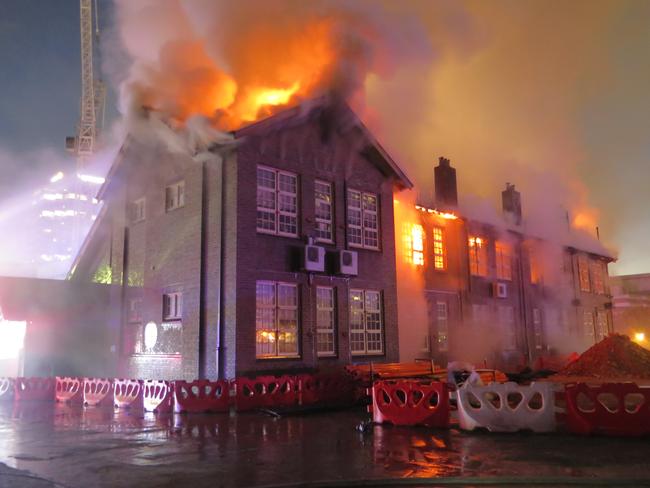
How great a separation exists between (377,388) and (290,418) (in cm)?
239

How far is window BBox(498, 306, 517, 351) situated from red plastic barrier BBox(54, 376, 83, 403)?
19097mm

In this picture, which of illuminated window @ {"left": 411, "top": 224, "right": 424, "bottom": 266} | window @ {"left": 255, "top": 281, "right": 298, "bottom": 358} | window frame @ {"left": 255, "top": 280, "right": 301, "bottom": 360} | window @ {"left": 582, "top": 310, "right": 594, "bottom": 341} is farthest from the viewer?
window @ {"left": 582, "top": 310, "right": 594, "bottom": 341}

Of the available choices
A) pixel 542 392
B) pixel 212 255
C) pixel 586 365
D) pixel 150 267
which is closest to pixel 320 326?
pixel 212 255

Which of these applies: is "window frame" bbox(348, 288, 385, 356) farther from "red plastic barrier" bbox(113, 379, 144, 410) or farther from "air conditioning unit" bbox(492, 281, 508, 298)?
"air conditioning unit" bbox(492, 281, 508, 298)

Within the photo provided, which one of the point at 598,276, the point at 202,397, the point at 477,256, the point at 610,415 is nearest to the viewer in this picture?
the point at 610,415

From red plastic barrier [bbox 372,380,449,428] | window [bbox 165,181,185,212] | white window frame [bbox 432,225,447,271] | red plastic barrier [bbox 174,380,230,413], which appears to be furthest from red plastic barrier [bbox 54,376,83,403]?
white window frame [bbox 432,225,447,271]

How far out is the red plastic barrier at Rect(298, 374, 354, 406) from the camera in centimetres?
1502

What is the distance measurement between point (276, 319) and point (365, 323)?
12.3ft

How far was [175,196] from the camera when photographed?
1862 centimetres

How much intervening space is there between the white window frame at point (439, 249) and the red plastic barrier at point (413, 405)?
13260mm

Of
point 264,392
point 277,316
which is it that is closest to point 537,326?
point 277,316

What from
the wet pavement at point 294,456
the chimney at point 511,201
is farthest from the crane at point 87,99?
the wet pavement at point 294,456

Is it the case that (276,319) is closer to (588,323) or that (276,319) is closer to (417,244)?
(417,244)

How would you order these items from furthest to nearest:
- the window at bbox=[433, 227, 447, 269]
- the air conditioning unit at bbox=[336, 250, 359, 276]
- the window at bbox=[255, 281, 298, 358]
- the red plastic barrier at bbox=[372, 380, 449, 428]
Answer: the window at bbox=[433, 227, 447, 269]
the air conditioning unit at bbox=[336, 250, 359, 276]
the window at bbox=[255, 281, 298, 358]
the red plastic barrier at bbox=[372, 380, 449, 428]
